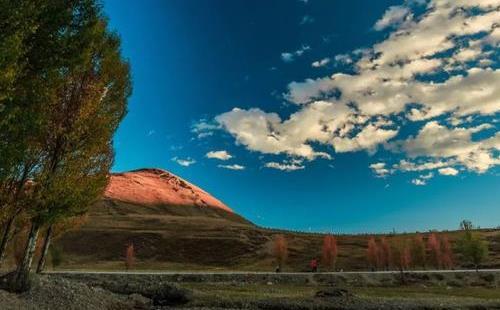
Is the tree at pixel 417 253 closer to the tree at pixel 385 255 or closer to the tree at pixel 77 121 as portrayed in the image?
the tree at pixel 385 255

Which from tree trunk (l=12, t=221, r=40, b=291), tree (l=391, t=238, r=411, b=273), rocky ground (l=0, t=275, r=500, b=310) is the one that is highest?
tree (l=391, t=238, r=411, b=273)

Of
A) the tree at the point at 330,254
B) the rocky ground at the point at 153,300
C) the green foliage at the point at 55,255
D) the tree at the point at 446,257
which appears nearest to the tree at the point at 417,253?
the tree at the point at 446,257

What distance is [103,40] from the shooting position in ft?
121

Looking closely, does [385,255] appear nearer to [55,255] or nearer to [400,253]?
[400,253]

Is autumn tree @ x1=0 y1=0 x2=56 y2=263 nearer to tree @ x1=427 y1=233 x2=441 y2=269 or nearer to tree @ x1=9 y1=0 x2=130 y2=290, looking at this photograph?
tree @ x1=9 y1=0 x2=130 y2=290

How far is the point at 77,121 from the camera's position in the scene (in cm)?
3291

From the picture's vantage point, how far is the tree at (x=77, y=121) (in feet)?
85.0

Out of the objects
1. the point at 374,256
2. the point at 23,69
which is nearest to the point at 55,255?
the point at 374,256

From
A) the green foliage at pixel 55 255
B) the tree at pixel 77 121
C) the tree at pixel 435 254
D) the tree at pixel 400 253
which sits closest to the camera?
the tree at pixel 77 121

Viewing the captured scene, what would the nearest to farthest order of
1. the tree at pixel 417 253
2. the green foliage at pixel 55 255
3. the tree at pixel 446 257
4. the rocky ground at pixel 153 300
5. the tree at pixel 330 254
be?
the rocky ground at pixel 153 300 → the green foliage at pixel 55 255 → the tree at pixel 417 253 → the tree at pixel 446 257 → the tree at pixel 330 254

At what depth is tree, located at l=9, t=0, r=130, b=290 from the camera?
85.0ft

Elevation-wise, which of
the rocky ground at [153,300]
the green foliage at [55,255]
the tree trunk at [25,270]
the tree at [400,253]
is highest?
the tree at [400,253]

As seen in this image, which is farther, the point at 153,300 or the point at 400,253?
the point at 400,253

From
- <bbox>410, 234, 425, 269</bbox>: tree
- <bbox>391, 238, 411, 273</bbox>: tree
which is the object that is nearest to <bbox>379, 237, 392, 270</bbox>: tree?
<bbox>391, 238, 411, 273</bbox>: tree
